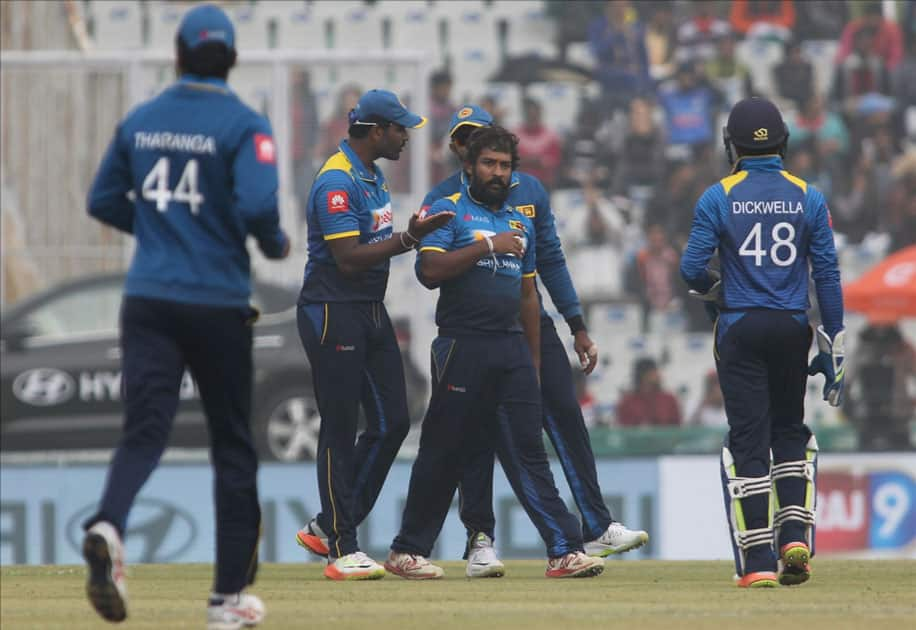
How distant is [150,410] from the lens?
6.23 metres

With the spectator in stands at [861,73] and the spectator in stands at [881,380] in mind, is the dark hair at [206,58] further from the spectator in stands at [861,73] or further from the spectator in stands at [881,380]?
the spectator in stands at [861,73]

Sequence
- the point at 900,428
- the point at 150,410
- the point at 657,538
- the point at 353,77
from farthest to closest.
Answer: the point at 353,77 → the point at 900,428 → the point at 657,538 → the point at 150,410

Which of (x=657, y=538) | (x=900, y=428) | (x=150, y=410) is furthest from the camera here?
Answer: (x=900, y=428)

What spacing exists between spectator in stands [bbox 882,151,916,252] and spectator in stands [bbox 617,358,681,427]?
2915 millimetres

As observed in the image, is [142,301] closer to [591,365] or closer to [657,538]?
[591,365]

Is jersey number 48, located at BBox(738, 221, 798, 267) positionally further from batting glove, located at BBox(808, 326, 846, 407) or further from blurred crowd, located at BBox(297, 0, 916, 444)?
blurred crowd, located at BBox(297, 0, 916, 444)

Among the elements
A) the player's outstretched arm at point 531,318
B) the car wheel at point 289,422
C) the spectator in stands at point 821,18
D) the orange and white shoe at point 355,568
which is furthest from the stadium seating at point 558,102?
the orange and white shoe at point 355,568

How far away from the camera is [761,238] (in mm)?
8172

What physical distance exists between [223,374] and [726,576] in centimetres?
387

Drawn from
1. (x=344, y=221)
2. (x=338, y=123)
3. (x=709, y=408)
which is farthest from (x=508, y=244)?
(x=709, y=408)

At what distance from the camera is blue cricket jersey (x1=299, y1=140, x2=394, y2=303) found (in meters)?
8.62

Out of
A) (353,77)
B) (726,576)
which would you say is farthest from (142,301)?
(353,77)

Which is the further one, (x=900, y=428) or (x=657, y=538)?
(x=900, y=428)

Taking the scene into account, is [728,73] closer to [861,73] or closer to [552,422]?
[861,73]
